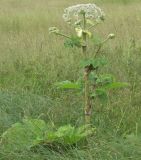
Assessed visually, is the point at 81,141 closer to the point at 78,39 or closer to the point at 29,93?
the point at 78,39

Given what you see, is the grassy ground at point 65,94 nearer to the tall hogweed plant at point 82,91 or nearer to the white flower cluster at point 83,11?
the tall hogweed plant at point 82,91

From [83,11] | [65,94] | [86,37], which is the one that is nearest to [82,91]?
[86,37]

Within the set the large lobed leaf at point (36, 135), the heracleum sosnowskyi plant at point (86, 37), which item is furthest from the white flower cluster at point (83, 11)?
the large lobed leaf at point (36, 135)

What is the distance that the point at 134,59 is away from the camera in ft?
18.6

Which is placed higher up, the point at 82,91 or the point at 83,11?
the point at 83,11

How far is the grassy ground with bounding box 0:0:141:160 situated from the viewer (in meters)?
3.21

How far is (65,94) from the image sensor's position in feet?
15.2

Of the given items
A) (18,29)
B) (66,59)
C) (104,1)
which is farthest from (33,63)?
(104,1)

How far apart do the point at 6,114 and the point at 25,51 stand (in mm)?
2443

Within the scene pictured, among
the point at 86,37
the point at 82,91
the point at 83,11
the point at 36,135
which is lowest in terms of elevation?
the point at 36,135

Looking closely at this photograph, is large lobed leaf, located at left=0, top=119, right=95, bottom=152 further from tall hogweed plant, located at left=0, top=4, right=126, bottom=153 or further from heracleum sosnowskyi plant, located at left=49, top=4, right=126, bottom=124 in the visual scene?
heracleum sosnowskyi plant, located at left=49, top=4, right=126, bottom=124

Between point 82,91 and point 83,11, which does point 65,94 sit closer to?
point 82,91

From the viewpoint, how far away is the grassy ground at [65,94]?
3.21 m

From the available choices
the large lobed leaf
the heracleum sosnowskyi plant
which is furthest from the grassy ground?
the heracleum sosnowskyi plant
